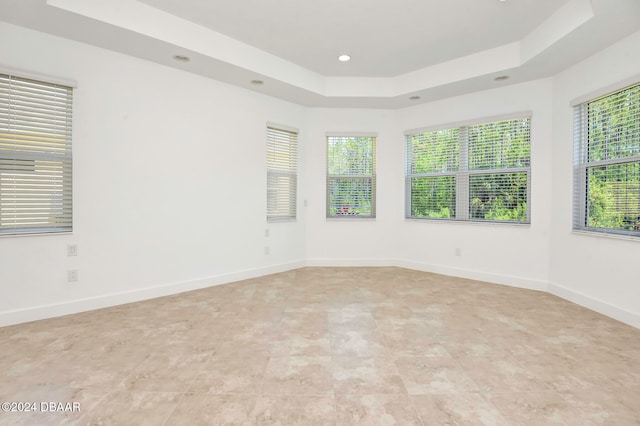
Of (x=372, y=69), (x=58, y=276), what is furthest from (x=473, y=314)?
(x=58, y=276)

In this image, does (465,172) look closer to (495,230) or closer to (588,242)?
(495,230)

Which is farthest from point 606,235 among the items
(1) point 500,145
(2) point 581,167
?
(1) point 500,145

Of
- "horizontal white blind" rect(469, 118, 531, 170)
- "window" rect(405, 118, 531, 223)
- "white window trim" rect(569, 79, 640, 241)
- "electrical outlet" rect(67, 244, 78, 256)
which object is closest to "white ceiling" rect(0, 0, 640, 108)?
"white window trim" rect(569, 79, 640, 241)

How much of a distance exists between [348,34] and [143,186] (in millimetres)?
2883

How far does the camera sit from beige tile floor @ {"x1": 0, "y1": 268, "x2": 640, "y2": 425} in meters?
1.77

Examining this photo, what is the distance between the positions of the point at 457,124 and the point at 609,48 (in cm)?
190

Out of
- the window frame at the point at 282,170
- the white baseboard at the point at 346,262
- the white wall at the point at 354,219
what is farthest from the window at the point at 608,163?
the window frame at the point at 282,170

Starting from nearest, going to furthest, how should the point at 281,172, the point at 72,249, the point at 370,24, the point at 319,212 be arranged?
the point at 72,249 → the point at 370,24 → the point at 281,172 → the point at 319,212

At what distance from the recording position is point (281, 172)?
5332 millimetres

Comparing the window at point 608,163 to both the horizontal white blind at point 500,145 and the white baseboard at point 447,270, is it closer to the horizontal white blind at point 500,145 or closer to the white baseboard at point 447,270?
the horizontal white blind at point 500,145

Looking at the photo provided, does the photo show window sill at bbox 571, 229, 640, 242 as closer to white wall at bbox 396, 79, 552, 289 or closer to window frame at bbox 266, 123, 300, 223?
white wall at bbox 396, 79, 552, 289

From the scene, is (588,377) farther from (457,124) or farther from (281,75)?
(281,75)

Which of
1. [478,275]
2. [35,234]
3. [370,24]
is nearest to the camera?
[35,234]

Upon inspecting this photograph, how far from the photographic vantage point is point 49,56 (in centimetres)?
317
